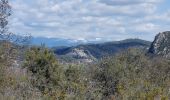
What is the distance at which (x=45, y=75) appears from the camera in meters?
53.5

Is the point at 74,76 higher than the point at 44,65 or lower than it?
lower

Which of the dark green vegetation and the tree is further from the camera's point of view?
the tree

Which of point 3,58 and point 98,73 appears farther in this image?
point 98,73

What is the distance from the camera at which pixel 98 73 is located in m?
51.1

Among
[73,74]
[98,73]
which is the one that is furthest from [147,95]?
[73,74]

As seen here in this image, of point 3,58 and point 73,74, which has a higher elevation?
point 3,58

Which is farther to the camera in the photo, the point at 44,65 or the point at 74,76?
the point at 44,65

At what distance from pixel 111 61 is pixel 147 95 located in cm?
3643

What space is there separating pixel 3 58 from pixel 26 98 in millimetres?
7654

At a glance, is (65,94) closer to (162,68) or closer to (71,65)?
(71,65)

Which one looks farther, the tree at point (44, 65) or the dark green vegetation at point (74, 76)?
the tree at point (44, 65)

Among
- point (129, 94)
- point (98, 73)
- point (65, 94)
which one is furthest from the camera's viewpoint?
point (98, 73)

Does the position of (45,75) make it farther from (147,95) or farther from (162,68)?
(147,95)

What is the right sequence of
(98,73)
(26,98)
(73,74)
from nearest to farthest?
(26,98)
(98,73)
(73,74)
